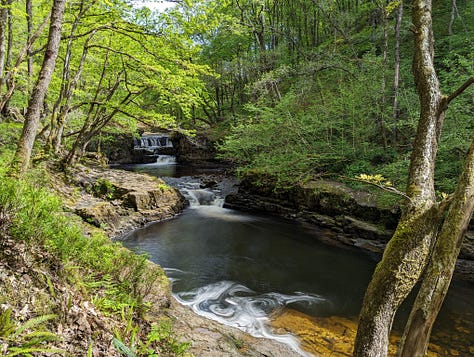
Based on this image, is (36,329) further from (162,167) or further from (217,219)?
(162,167)

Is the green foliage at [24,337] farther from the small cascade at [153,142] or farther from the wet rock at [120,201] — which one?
the small cascade at [153,142]

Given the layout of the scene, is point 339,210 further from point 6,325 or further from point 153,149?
point 153,149

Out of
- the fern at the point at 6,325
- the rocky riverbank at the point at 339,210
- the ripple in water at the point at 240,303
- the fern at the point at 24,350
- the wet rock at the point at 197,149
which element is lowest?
the ripple in water at the point at 240,303

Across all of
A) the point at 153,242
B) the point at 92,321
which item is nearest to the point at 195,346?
the point at 92,321

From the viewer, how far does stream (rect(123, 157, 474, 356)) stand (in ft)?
20.2

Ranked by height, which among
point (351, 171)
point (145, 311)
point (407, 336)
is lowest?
point (145, 311)

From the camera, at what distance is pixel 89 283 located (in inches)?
135

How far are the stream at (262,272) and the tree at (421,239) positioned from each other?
8.35ft

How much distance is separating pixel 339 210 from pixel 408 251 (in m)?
8.30

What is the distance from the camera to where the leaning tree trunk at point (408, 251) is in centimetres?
289

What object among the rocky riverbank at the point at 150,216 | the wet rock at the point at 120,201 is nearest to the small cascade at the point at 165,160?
the rocky riverbank at the point at 150,216

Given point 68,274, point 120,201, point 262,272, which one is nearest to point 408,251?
point 68,274

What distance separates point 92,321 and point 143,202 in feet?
31.3

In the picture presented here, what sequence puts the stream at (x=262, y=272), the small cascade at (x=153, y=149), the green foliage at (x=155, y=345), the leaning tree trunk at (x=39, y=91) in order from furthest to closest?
1. the small cascade at (x=153, y=149)
2. the stream at (x=262, y=272)
3. the leaning tree trunk at (x=39, y=91)
4. the green foliage at (x=155, y=345)
